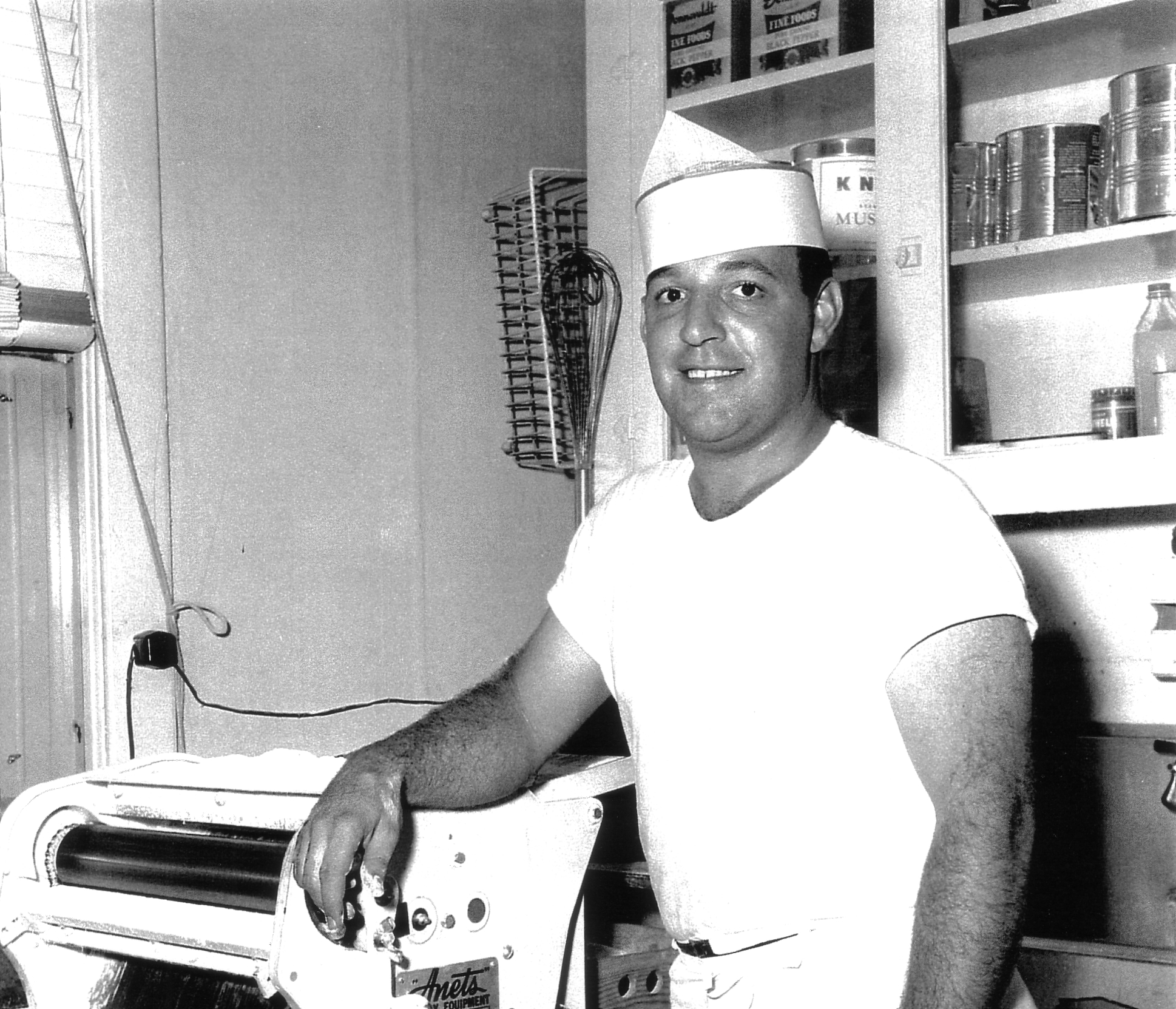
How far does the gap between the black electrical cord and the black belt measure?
804mm

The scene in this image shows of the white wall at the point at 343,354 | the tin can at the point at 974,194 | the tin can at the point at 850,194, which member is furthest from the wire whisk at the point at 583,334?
the tin can at the point at 974,194

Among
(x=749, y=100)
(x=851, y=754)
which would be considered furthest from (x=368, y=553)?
(x=851, y=754)

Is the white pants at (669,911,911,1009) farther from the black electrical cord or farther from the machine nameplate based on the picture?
the black electrical cord

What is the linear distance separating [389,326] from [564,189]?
60cm

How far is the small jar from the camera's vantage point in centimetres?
178

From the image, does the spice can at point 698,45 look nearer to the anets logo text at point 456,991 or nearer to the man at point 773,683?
the man at point 773,683

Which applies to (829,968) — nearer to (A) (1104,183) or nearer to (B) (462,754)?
(B) (462,754)

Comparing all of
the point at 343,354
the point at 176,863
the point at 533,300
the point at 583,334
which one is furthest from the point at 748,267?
the point at 533,300

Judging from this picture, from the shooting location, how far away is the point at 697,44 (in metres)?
2.12

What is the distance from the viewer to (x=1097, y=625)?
213 cm

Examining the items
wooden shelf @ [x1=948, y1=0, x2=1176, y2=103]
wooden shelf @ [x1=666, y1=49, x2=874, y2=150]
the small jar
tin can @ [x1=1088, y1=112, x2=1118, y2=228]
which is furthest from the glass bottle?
wooden shelf @ [x1=666, y1=49, x2=874, y2=150]

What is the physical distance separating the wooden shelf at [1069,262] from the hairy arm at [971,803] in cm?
82

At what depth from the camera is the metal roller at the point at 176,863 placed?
4.05 ft

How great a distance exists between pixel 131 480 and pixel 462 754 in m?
0.87
